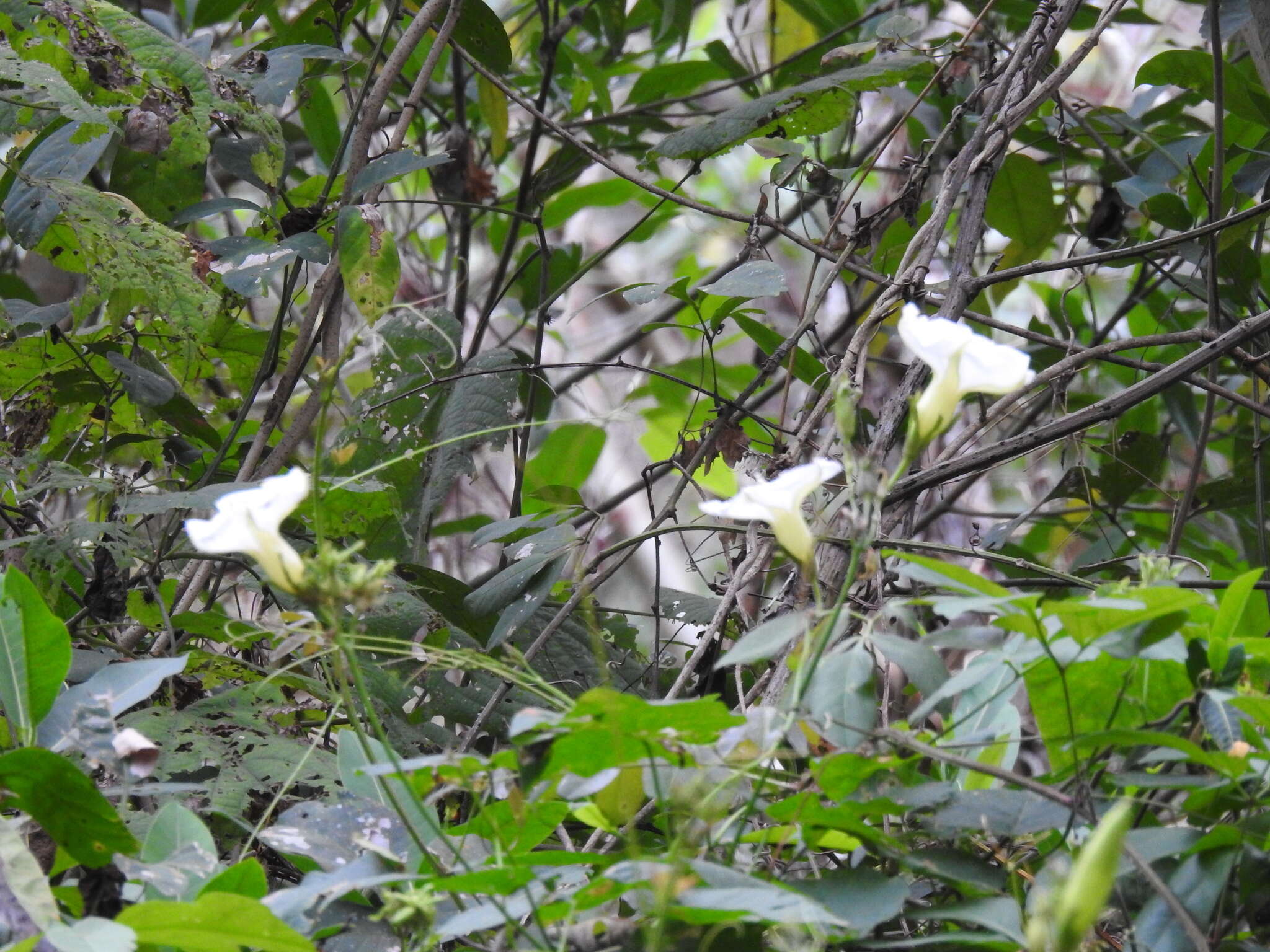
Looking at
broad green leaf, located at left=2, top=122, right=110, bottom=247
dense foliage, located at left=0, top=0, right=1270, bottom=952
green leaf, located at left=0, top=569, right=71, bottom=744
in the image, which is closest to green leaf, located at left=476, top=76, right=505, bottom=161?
dense foliage, located at left=0, top=0, right=1270, bottom=952

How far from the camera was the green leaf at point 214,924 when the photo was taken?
44cm

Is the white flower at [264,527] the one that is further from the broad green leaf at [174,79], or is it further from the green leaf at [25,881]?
the broad green leaf at [174,79]

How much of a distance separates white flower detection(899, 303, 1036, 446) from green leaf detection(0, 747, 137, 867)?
16.5 inches

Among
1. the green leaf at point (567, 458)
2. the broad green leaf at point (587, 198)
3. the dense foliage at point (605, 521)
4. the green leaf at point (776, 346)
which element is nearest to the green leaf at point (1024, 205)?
the dense foliage at point (605, 521)

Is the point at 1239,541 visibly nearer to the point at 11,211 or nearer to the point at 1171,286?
the point at 1171,286

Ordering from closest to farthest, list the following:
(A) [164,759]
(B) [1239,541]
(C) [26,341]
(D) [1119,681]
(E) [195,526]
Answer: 1. (E) [195,526]
2. (D) [1119,681]
3. (A) [164,759]
4. (C) [26,341]
5. (B) [1239,541]

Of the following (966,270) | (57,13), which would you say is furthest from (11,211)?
(966,270)

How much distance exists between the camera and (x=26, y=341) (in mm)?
1146

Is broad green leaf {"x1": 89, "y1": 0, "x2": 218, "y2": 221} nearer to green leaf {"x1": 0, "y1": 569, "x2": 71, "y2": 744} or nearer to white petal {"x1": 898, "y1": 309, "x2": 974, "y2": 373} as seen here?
green leaf {"x1": 0, "y1": 569, "x2": 71, "y2": 744}

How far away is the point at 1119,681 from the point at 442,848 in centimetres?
37

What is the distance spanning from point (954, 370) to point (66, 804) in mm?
463

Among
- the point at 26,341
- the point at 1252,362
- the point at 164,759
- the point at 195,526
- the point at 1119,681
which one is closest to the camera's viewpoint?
the point at 195,526

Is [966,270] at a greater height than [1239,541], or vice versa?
[966,270]

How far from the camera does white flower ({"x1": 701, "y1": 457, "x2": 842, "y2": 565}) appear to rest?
19.5 inches
